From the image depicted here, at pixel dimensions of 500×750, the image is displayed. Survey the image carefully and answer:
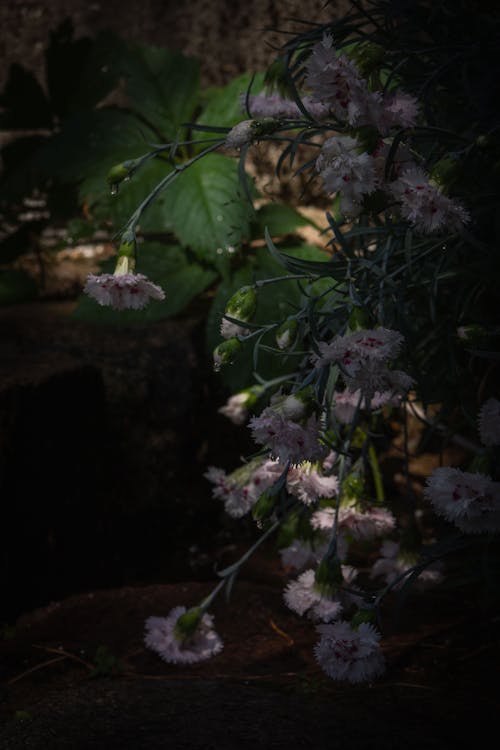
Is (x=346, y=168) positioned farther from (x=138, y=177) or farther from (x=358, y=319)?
(x=138, y=177)

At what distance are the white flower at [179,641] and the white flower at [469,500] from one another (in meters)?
0.49

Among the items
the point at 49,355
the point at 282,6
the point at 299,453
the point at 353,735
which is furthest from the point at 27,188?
the point at 353,735

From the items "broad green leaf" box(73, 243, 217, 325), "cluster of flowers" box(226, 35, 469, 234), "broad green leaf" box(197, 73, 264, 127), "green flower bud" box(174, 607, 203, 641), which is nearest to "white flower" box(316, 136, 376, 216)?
"cluster of flowers" box(226, 35, 469, 234)

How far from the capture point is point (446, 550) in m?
0.98

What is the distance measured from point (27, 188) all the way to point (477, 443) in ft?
4.44

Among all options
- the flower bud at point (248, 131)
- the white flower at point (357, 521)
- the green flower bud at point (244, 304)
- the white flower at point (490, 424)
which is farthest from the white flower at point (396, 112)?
the white flower at point (357, 521)

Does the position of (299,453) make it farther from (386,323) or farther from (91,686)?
(91,686)

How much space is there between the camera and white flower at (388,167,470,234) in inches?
35.0

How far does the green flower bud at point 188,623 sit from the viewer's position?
3.92 feet

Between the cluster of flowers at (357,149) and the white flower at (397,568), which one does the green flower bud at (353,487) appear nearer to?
the white flower at (397,568)

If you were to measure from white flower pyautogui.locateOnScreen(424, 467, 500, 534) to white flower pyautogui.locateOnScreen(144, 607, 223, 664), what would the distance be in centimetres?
49

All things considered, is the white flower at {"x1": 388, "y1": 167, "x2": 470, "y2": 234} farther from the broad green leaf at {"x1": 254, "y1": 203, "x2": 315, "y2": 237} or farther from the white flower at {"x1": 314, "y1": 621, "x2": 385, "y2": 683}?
the broad green leaf at {"x1": 254, "y1": 203, "x2": 315, "y2": 237}

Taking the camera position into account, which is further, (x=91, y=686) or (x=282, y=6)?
(x=282, y=6)

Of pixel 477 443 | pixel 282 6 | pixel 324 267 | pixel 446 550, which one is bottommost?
pixel 477 443
